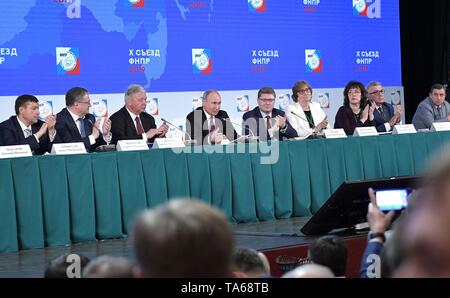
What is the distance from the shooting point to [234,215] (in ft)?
25.1

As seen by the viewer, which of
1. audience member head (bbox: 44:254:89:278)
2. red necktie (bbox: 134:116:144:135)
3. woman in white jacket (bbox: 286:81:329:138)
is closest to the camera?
audience member head (bbox: 44:254:89:278)

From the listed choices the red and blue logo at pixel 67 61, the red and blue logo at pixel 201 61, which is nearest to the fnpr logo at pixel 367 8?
the red and blue logo at pixel 201 61

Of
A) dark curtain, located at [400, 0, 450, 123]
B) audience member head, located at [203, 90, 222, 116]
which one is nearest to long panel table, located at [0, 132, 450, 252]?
audience member head, located at [203, 90, 222, 116]

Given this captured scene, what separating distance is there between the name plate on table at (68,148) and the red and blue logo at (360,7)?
5028 mm

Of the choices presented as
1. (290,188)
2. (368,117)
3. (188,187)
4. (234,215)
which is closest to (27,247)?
(188,187)

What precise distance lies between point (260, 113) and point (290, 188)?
99 centimetres

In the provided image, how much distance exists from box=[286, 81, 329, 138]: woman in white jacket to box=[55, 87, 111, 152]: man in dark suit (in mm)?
2079

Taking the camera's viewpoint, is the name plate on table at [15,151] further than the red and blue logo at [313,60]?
No

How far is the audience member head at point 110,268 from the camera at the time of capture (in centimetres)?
136

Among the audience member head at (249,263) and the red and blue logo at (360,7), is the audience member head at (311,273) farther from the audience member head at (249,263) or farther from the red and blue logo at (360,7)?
the red and blue logo at (360,7)

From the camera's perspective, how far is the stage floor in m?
5.08

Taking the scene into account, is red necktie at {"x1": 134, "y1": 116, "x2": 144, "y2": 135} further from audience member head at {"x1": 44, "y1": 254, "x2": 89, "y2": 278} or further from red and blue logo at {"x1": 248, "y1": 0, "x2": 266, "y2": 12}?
audience member head at {"x1": 44, "y1": 254, "x2": 89, "y2": 278}

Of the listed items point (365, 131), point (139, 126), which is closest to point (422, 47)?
point (365, 131)

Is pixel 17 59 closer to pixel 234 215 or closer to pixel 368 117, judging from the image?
pixel 234 215
